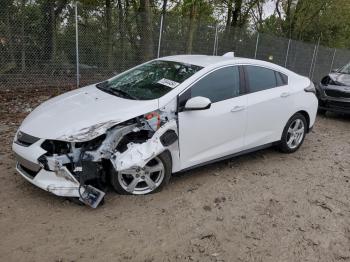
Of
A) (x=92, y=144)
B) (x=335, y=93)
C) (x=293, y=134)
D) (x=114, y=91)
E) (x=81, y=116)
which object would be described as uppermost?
A: (x=114, y=91)

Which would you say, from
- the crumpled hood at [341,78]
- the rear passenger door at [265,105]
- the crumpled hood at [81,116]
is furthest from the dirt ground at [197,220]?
the crumpled hood at [341,78]

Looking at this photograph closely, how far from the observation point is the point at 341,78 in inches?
377

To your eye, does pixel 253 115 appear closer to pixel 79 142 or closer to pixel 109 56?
pixel 79 142

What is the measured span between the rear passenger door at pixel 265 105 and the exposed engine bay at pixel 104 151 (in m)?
1.51

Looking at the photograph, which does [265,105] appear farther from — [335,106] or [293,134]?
[335,106]

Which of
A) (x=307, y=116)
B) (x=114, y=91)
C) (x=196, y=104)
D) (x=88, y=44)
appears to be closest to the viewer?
(x=196, y=104)

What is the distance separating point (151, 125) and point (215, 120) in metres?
0.93

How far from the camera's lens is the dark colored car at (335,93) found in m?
9.11

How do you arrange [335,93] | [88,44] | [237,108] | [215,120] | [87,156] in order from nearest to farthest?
[87,156] < [215,120] < [237,108] < [335,93] < [88,44]

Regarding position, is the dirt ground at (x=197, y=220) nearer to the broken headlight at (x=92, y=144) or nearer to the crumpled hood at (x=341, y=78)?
the broken headlight at (x=92, y=144)

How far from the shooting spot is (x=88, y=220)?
3.72 metres

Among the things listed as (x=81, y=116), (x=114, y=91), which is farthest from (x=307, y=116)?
(x=81, y=116)

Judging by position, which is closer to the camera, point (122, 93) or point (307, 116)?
point (122, 93)

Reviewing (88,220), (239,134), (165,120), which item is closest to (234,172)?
(239,134)
